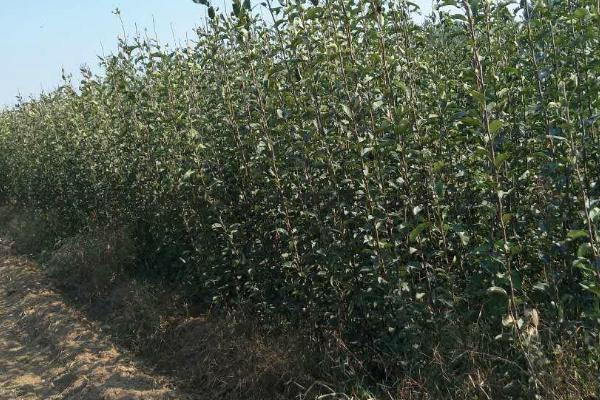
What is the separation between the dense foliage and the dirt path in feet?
3.87

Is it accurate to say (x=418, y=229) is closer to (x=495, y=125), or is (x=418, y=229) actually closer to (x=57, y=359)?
(x=495, y=125)

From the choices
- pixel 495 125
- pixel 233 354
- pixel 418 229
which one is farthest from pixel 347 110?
pixel 233 354

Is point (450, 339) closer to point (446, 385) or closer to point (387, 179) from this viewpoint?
point (446, 385)

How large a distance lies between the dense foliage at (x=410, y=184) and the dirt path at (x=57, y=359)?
1179 millimetres

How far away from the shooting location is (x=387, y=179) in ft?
14.8

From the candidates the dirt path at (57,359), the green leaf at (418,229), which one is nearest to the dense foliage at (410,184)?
the green leaf at (418,229)

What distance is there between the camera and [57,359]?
641cm

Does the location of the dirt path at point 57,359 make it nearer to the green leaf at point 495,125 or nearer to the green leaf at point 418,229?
the green leaf at point 418,229

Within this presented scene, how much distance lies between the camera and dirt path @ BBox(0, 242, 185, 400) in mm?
5410

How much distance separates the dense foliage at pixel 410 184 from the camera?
12.0 feet

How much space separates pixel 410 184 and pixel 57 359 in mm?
4385

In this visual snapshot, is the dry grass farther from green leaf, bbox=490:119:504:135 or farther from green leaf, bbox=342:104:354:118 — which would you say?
green leaf, bbox=342:104:354:118

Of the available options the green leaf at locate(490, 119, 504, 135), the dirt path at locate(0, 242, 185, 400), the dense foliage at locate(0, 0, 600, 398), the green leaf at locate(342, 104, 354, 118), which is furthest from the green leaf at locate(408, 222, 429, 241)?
the dirt path at locate(0, 242, 185, 400)

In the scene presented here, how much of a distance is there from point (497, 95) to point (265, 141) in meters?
1.92
